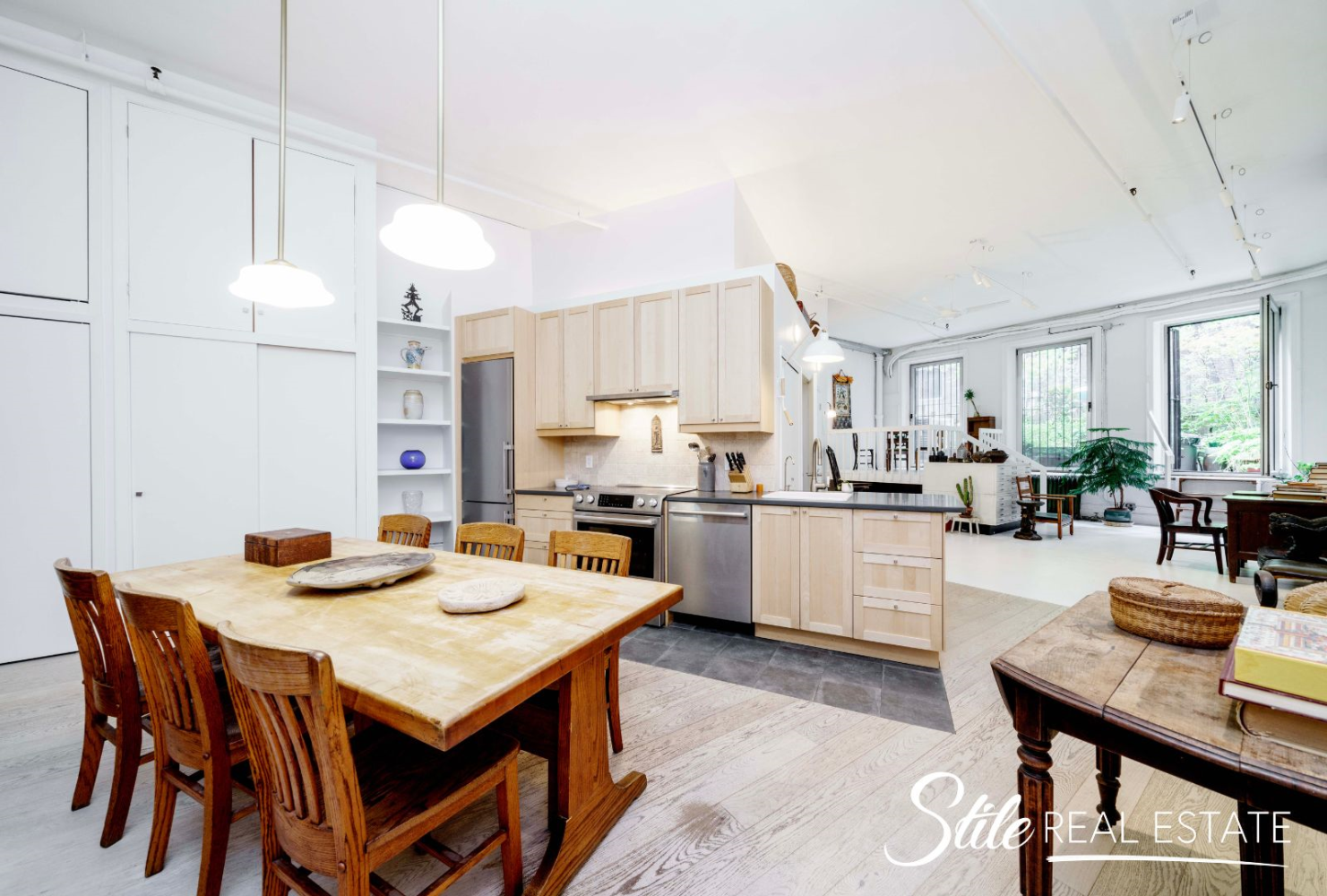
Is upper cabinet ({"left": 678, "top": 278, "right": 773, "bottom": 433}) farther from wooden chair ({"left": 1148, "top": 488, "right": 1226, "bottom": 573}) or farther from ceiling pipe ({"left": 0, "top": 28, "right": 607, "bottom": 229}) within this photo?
wooden chair ({"left": 1148, "top": 488, "right": 1226, "bottom": 573})

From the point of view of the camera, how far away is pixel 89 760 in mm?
1793

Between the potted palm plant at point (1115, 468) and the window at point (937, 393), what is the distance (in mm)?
2438

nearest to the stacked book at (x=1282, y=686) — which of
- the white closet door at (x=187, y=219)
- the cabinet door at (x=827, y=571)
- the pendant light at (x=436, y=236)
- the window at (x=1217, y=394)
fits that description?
the pendant light at (x=436, y=236)

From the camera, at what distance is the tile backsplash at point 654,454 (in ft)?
13.6

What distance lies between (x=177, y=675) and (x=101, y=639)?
50 cm

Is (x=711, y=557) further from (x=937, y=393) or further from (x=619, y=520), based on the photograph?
(x=937, y=393)

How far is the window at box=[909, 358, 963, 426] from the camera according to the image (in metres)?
10.6

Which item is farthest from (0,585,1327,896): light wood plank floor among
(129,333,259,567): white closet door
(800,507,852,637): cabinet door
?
(129,333,259,567): white closet door

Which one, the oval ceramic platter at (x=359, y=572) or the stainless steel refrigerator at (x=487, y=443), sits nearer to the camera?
the oval ceramic platter at (x=359, y=572)

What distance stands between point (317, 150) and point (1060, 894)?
565 cm

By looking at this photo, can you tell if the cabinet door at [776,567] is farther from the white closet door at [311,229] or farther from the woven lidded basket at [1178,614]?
the white closet door at [311,229]

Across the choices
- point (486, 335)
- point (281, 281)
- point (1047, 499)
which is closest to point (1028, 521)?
point (1047, 499)

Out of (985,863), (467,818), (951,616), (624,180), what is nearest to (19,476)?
(467,818)

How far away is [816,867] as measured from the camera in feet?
5.14
